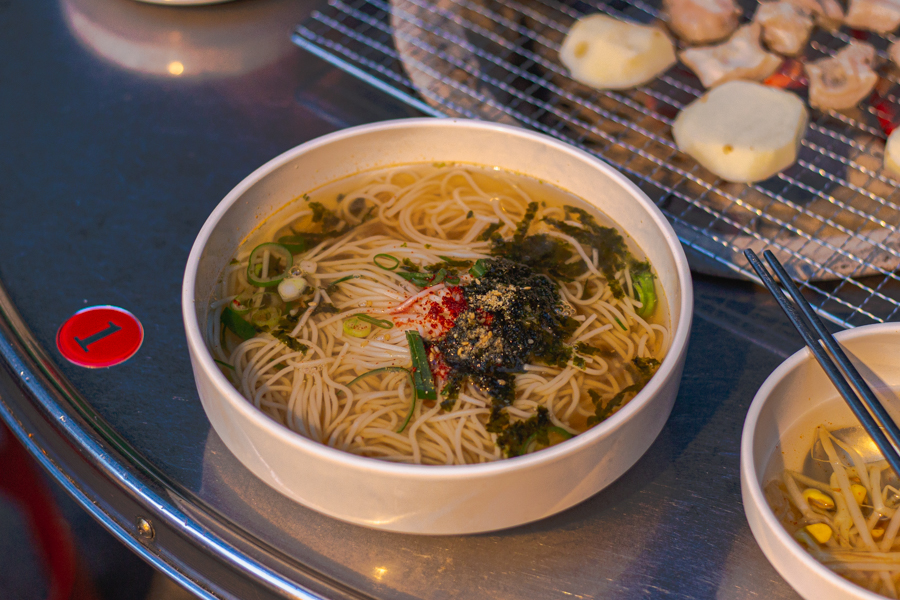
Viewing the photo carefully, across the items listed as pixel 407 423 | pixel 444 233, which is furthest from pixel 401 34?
pixel 407 423

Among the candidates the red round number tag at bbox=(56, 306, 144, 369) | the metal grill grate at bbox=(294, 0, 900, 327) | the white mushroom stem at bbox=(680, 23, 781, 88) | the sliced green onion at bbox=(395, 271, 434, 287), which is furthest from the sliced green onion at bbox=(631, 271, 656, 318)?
the red round number tag at bbox=(56, 306, 144, 369)

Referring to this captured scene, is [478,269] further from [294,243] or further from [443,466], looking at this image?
[443,466]

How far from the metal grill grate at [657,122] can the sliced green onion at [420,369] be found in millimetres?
860

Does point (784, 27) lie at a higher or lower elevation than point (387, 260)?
higher

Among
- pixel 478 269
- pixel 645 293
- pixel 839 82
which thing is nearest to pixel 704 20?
pixel 839 82

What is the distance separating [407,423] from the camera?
1.63 metres

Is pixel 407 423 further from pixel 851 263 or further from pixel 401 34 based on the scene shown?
pixel 401 34

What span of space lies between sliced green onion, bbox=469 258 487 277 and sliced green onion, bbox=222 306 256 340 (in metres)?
0.54

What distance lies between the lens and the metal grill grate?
2027 mm

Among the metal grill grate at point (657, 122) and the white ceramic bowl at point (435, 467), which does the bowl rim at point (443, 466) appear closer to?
the white ceramic bowl at point (435, 467)

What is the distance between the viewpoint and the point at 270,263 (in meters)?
1.88

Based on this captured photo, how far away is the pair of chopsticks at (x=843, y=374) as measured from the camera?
134cm

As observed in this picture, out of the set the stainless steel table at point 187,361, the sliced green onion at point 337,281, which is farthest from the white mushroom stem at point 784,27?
the sliced green onion at point 337,281

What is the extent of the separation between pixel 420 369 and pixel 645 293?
0.58m
